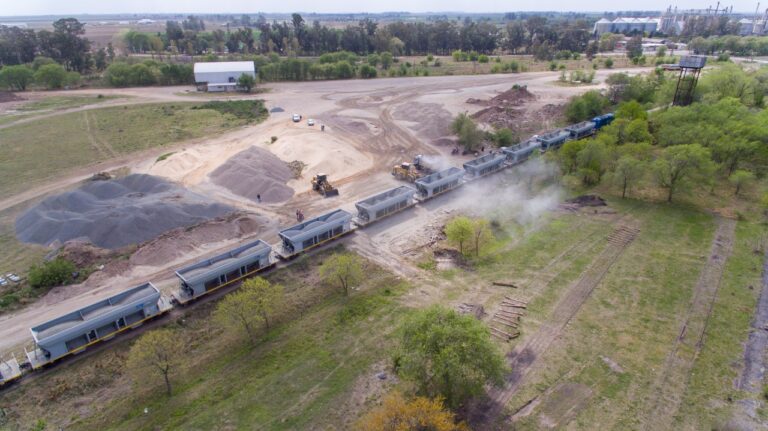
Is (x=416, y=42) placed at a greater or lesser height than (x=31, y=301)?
greater

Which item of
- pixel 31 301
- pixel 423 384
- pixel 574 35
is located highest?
pixel 574 35

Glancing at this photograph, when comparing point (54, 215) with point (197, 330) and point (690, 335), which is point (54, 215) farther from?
point (690, 335)

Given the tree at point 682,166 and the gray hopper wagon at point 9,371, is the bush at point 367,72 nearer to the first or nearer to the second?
the tree at point 682,166

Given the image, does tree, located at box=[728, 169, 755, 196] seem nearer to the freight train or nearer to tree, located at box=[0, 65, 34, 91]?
the freight train

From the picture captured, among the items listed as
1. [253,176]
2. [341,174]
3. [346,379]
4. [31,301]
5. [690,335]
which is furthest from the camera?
[341,174]

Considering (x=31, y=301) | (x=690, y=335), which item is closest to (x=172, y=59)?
(x=31, y=301)

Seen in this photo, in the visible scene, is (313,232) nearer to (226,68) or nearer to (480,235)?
(480,235)

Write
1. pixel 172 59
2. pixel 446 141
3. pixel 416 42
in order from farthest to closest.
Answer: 1. pixel 416 42
2. pixel 172 59
3. pixel 446 141
